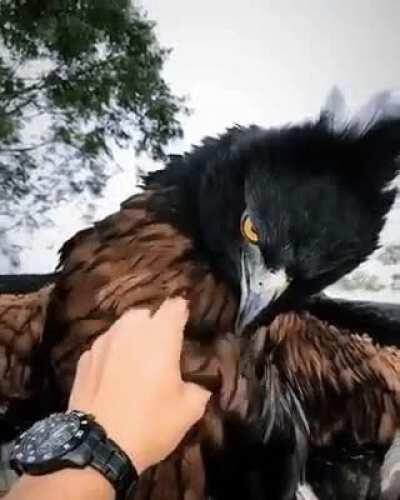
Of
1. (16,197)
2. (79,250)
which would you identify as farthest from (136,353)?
(16,197)

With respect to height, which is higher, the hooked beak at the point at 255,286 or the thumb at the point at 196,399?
the hooked beak at the point at 255,286

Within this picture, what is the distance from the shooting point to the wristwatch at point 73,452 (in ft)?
3.44

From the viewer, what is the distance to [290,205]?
114 cm

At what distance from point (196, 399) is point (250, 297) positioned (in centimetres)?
16

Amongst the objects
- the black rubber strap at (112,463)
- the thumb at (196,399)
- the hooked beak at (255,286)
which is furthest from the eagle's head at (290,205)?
the black rubber strap at (112,463)

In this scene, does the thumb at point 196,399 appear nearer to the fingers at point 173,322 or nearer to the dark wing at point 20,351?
the fingers at point 173,322

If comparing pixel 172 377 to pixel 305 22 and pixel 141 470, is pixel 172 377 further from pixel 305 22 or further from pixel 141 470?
pixel 305 22

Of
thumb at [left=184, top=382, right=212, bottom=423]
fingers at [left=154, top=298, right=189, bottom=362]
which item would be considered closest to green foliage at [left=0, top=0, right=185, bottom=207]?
fingers at [left=154, top=298, right=189, bottom=362]

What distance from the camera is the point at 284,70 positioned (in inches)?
48.5

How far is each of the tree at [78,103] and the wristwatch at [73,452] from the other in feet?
1.02

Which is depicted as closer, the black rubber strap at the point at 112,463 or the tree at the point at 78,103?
the black rubber strap at the point at 112,463

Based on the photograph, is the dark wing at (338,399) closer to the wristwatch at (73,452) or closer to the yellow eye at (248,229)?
the yellow eye at (248,229)

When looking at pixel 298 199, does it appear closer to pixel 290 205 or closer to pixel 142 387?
pixel 290 205

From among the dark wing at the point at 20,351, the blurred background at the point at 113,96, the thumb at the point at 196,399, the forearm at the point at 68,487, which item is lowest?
the forearm at the point at 68,487
